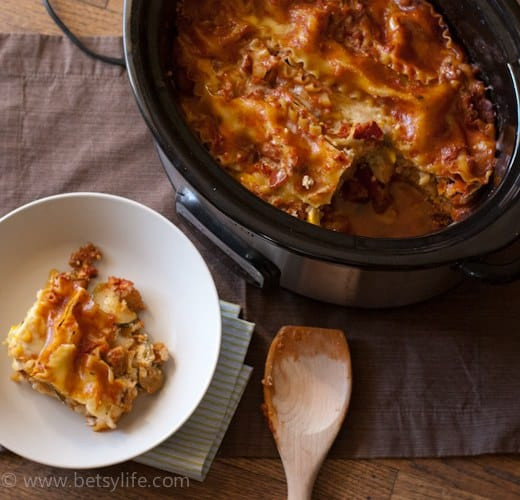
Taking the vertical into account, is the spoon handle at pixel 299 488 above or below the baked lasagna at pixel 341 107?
below

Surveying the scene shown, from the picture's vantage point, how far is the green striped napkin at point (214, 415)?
147 centimetres

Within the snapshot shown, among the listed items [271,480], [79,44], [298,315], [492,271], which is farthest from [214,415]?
[79,44]

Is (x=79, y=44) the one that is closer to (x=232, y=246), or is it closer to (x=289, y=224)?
(x=232, y=246)

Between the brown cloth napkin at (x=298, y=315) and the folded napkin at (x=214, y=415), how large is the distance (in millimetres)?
34

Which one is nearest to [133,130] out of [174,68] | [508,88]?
[174,68]

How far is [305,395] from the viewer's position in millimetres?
1524

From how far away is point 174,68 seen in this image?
5.01 feet

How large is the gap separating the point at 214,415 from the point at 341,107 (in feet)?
2.24

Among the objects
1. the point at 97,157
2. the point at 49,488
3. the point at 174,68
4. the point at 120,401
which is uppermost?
the point at 174,68

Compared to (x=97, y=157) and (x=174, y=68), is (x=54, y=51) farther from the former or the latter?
(x=174, y=68)

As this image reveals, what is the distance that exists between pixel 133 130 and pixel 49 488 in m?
0.80

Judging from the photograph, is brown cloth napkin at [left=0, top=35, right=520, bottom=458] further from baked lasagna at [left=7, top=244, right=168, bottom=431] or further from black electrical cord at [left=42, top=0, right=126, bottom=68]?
baked lasagna at [left=7, top=244, right=168, bottom=431]

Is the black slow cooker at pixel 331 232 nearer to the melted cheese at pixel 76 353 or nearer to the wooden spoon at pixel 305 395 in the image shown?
the wooden spoon at pixel 305 395

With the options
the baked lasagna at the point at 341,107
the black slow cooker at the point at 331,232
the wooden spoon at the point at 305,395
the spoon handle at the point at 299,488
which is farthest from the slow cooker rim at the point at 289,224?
the spoon handle at the point at 299,488
